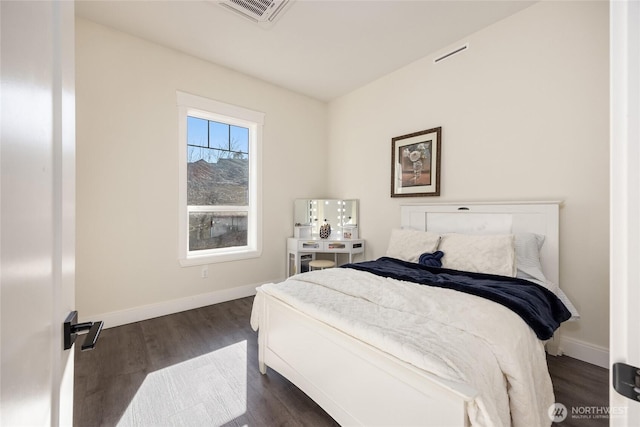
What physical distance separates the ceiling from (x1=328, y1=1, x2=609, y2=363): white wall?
0.91 feet

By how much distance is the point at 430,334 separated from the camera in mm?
1260

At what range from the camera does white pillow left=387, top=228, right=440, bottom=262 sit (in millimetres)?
2680

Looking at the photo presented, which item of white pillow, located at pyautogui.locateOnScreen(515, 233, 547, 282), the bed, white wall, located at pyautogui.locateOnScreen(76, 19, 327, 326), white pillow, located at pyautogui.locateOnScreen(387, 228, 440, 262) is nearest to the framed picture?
white pillow, located at pyautogui.locateOnScreen(387, 228, 440, 262)

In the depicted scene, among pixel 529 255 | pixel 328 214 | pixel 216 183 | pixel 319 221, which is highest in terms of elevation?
pixel 216 183

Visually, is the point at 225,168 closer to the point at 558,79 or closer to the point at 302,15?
the point at 302,15

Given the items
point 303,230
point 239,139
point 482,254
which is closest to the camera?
point 482,254

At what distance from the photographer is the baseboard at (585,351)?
2.07 metres

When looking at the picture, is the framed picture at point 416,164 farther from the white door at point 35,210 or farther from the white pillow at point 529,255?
the white door at point 35,210

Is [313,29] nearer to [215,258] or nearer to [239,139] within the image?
[239,139]

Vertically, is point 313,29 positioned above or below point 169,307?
above

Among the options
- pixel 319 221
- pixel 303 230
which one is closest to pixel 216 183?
pixel 303 230

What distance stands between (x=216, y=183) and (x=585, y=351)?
399cm

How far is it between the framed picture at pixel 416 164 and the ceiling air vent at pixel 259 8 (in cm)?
191
